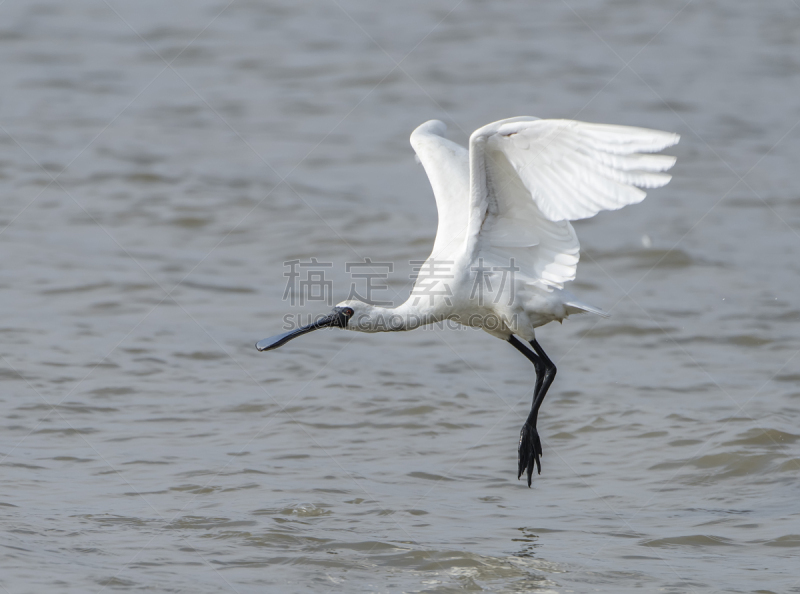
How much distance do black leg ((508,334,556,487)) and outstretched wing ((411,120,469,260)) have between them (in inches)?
42.3

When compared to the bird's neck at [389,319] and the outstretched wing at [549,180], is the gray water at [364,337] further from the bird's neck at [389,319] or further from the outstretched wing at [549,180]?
the outstretched wing at [549,180]

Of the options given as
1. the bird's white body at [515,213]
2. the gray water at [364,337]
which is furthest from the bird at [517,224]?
the gray water at [364,337]

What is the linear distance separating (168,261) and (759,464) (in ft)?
24.7

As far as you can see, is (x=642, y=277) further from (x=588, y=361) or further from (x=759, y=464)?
(x=759, y=464)

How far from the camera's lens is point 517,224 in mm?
8031

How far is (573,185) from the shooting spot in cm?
698

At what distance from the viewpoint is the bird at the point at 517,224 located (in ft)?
22.2

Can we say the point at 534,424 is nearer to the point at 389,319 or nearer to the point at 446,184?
the point at 389,319

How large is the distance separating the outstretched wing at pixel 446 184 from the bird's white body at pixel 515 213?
1 centimetres

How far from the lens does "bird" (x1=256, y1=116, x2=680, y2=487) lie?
6.76 metres

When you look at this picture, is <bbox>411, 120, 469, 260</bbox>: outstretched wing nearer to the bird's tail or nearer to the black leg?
the bird's tail

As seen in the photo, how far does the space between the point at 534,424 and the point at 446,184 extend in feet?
7.17

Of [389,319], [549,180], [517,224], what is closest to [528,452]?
[389,319]

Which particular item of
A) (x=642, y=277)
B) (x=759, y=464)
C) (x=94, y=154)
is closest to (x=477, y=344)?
(x=642, y=277)
